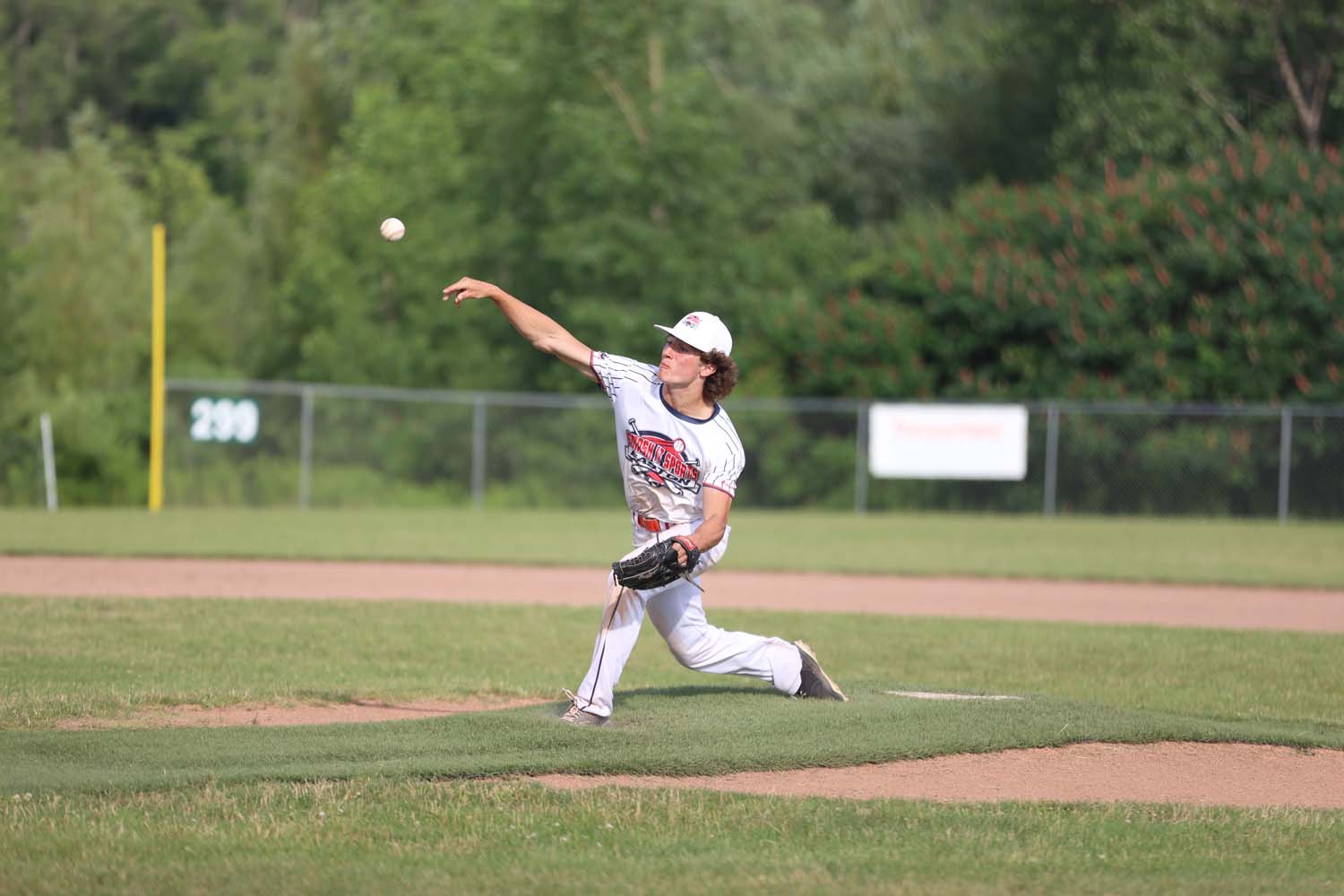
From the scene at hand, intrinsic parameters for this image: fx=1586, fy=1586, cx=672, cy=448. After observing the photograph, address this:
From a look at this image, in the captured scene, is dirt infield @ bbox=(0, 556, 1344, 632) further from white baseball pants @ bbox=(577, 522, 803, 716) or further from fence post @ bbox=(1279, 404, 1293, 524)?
fence post @ bbox=(1279, 404, 1293, 524)

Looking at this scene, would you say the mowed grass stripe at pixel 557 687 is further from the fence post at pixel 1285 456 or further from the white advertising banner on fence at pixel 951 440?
the white advertising banner on fence at pixel 951 440

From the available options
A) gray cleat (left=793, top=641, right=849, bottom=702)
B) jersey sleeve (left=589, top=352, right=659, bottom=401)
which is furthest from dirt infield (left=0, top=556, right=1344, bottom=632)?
jersey sleeve (left=589, top=352, right=659, bottom=401)

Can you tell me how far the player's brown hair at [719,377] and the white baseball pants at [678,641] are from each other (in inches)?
24.3

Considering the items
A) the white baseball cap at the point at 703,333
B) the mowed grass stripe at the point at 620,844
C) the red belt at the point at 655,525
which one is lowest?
the mowed grass stripe at the point at 620,844

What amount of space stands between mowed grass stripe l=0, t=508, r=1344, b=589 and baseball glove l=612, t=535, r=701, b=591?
10955 mm

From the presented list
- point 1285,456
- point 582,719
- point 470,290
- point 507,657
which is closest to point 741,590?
point 507,657

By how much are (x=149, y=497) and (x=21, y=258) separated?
8.02m

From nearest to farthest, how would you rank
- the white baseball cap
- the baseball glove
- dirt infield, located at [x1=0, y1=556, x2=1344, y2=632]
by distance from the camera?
the baseball glove
the white baseball cap
dirt infield, located at [x1=0, y1=556, x2=1344, y2=632]

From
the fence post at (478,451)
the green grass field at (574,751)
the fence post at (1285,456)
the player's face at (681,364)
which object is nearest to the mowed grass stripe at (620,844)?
the green grass field at (574,751)

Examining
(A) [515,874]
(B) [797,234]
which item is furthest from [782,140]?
(A) [515,874]

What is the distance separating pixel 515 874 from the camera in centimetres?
497

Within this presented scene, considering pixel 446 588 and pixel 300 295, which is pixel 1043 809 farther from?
pixel 300 295

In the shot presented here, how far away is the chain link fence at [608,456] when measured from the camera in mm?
26469

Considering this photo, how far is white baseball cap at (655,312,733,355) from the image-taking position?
7004 mm
